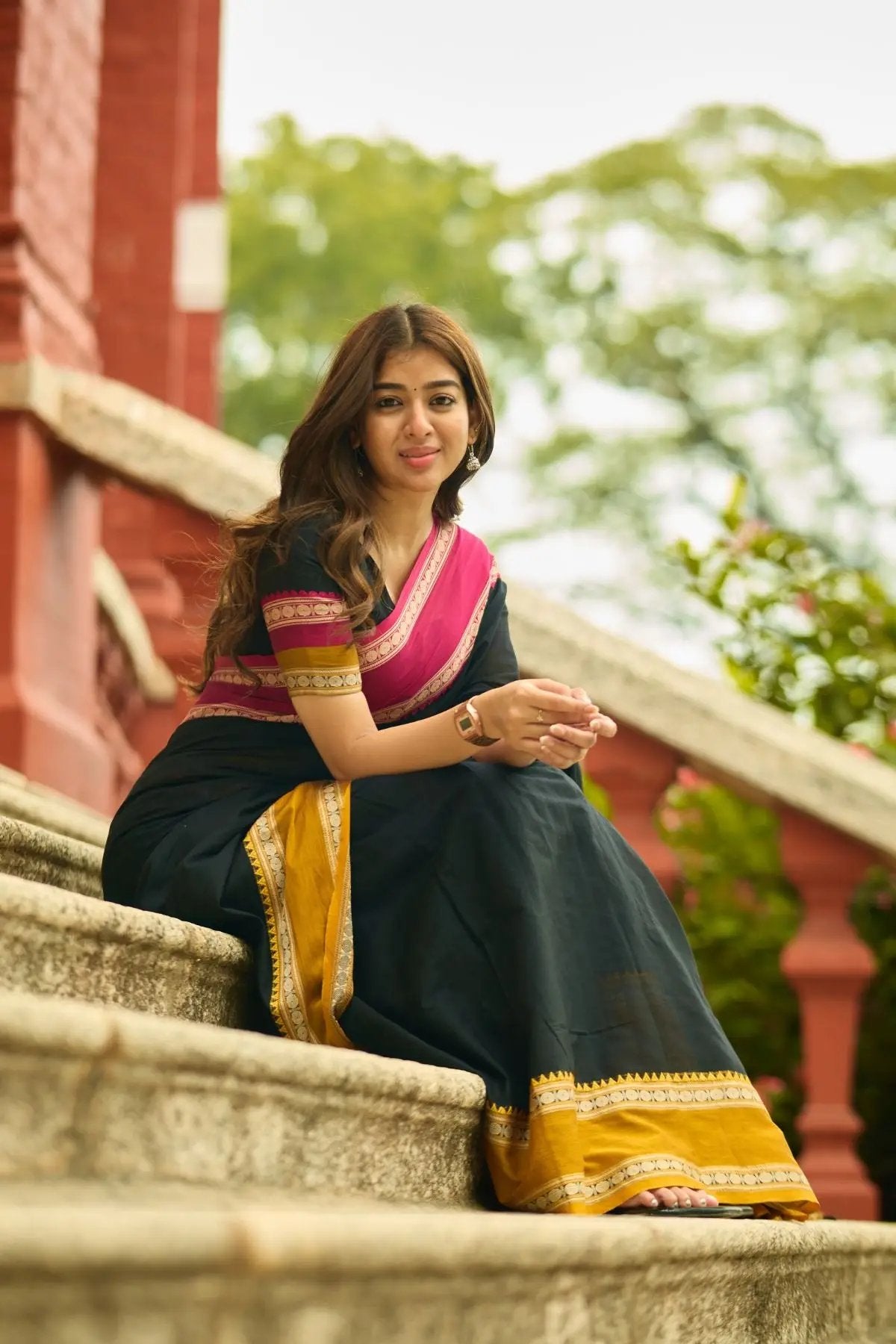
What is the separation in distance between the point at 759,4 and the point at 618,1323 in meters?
26.8

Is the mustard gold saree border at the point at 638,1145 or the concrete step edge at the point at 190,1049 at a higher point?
the concrete step edge at the point at 190,1049

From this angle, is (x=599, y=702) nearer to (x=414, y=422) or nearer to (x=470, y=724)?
(x=414, y=422)

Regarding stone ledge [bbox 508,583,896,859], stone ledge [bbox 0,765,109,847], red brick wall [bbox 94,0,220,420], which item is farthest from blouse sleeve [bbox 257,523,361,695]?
red brick wall [bbox 94,0,220,420]

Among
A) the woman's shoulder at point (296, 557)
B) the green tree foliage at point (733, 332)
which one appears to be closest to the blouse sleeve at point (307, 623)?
the woman's shoulder at point (296, 557)

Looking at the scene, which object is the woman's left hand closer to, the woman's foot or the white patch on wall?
the woman's foot

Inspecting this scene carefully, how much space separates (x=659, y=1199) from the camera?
2.31 meters

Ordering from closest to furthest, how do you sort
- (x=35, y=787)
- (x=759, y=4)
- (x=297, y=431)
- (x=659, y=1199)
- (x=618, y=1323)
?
(x=618, y=1323), (x=659, y=1199), (x=297, y=431), (x=35, y=787), (x=759, y=4)

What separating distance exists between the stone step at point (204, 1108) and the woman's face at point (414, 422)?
1020 millimetres

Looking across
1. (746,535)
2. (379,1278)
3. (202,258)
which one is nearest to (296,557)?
(379,1278)

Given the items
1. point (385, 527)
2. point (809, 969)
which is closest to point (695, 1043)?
point (385, 527)

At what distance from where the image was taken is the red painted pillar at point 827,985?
3.91m

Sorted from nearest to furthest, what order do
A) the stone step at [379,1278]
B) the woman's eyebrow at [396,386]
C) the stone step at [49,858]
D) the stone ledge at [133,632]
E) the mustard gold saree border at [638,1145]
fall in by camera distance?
the stone step at [379,1278] < the mustard gold saree border at [638,1145] < the stone step at [49,858] < the woman's eyebrow at [396,386] < the stone ledge at [133,632]

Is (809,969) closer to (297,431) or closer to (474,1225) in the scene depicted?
(297,431)

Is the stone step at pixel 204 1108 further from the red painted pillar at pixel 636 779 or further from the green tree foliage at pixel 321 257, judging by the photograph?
the green tree foliage at pixel 321 257
